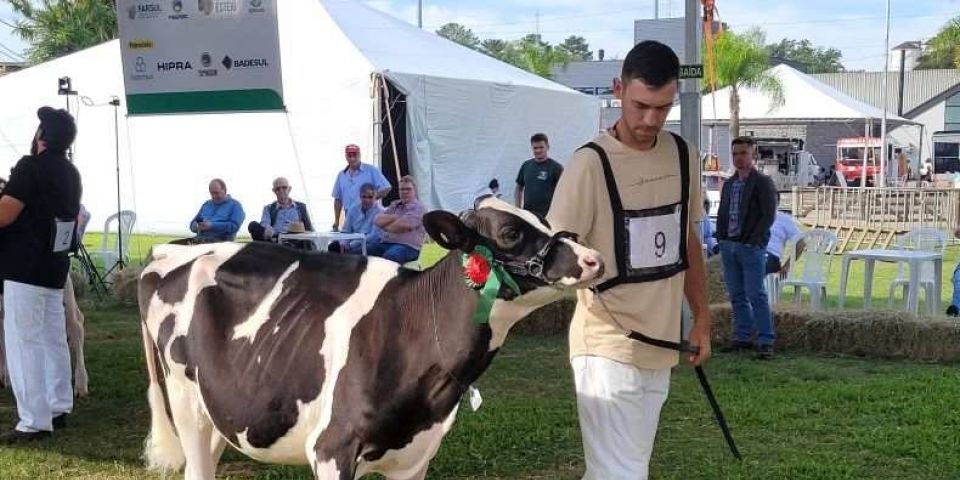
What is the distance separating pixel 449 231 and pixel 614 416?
0.82 m

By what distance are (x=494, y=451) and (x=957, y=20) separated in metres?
47.4

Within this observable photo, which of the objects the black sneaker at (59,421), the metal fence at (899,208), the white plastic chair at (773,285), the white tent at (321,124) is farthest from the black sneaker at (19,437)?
the metal fence at (899,208)

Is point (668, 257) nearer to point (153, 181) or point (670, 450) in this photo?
point (670, 450)

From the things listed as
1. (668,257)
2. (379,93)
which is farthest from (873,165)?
(668,257)

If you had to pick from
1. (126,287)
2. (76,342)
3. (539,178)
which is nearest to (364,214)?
(539,178)

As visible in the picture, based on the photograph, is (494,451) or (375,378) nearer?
(375,378)

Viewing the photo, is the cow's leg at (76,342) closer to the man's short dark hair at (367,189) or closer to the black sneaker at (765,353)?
the man's short dark hair at (367,189)

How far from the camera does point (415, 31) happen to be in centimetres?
2064

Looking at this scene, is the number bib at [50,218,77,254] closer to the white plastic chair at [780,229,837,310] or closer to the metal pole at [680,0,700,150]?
the metal pole at [680,0,700,150]

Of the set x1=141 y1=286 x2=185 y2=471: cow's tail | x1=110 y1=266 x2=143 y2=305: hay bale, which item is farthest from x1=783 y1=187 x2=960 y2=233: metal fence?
x1=141 y1=286 x2=185 y2=471: cow's tail

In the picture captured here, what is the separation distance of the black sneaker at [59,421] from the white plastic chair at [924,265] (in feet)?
27.1

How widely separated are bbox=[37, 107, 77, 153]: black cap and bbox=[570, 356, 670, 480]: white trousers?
3.91 metres

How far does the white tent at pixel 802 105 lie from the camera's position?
3266cm

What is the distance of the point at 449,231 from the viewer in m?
3.04
